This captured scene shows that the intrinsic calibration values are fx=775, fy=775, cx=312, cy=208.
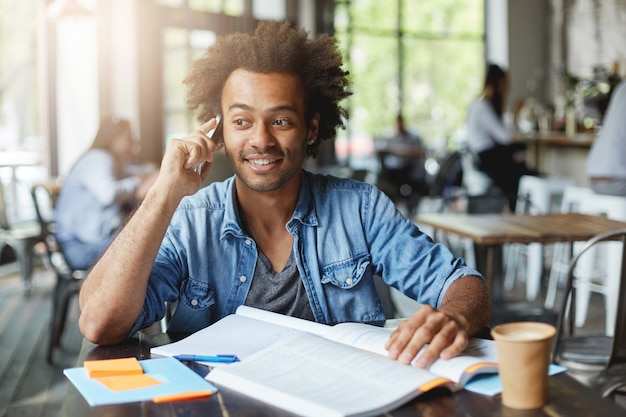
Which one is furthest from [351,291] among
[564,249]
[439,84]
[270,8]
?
[439,84]

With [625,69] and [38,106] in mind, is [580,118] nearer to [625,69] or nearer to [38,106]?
[625,69]

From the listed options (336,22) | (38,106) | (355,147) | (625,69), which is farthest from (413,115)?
(38,106)

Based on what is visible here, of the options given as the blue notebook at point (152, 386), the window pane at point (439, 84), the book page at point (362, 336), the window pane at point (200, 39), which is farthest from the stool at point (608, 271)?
the window pane at point (439, 84)

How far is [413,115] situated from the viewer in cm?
1052

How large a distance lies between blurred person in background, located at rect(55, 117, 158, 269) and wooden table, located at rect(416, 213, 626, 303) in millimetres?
1617

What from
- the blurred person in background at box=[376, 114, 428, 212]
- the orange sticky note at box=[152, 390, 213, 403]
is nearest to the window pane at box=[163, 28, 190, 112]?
the blurred person in background at box=[376, 114, 428, 212]

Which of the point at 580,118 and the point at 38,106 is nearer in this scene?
the point at 580,118

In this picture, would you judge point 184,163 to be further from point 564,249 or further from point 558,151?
point 558,151

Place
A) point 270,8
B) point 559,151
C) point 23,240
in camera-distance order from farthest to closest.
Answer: point 270,8 < point 559,151 < point 23,240

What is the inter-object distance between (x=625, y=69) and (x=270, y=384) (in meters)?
7.13

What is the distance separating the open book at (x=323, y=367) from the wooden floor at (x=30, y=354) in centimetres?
152

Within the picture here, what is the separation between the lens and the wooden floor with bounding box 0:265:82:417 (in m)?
2.98

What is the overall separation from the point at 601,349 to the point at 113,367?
1.60m

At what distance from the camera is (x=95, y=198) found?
4.02m
